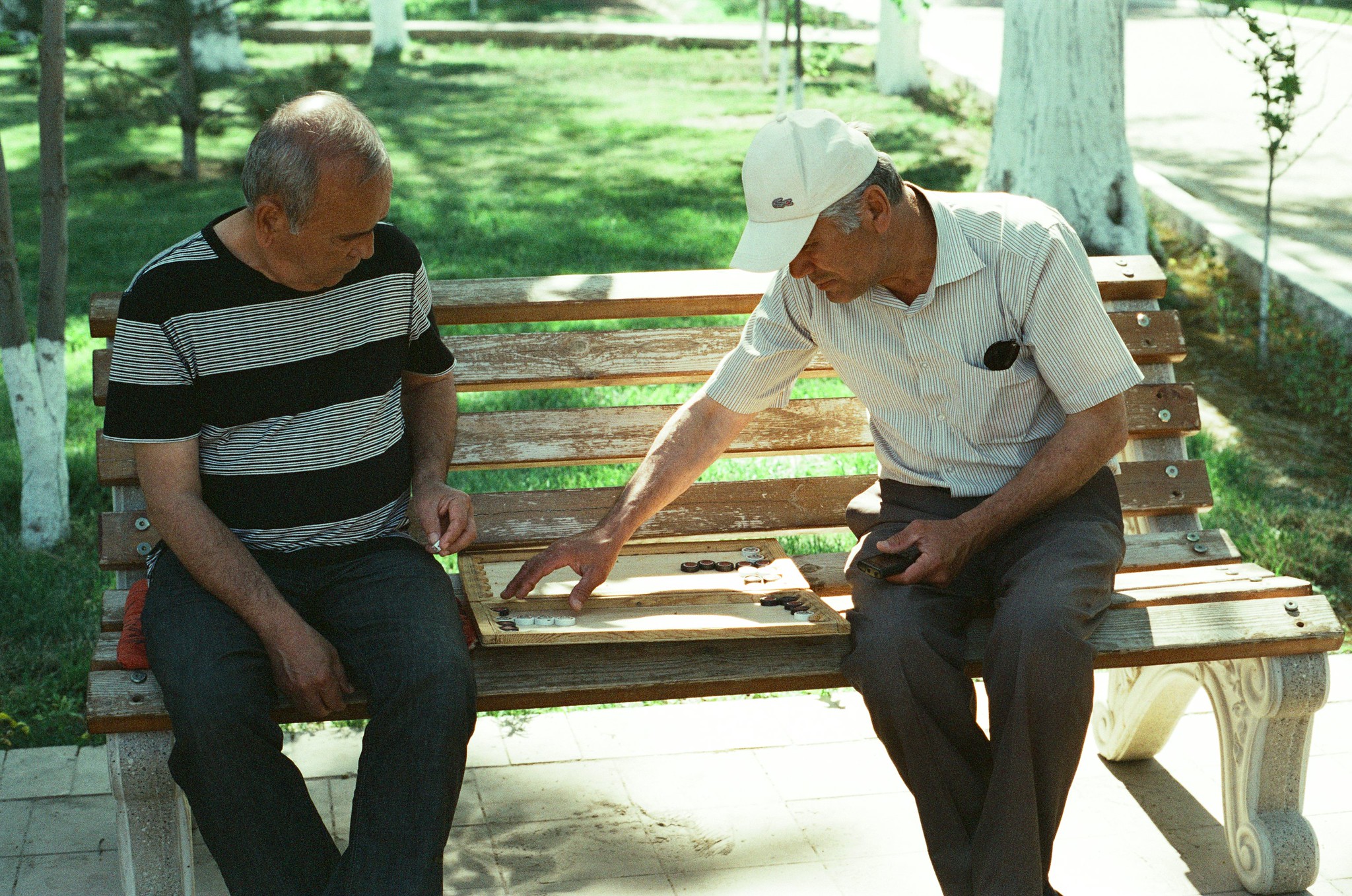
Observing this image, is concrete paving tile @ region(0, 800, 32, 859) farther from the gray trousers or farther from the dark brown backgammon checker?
the gray trousers

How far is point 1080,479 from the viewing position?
283 centimetres

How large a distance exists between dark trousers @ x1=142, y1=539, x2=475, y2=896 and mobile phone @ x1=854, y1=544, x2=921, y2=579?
0.83 metres

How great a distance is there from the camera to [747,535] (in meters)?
3.45

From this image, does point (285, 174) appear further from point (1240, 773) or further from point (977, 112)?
point (977, 112)

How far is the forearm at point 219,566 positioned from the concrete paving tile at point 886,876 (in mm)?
1320

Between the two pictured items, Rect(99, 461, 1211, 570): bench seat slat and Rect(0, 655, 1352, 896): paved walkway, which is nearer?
Rect(0, 655, 1352, 896): paved walkway

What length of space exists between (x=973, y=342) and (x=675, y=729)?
1427 mm

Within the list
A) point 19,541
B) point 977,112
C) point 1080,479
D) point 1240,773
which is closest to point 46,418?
point 19,541

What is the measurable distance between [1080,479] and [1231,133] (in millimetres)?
11003

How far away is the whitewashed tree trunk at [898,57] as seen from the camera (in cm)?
1450

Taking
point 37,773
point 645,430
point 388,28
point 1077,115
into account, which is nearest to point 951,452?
point 645,430

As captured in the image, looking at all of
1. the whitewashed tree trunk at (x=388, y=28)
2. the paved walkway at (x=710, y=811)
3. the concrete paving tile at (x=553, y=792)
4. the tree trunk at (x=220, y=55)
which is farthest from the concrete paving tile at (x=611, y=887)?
the whitewashed tree trunk at (x=388, y=28)

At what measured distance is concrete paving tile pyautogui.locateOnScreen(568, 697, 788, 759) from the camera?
3627mm

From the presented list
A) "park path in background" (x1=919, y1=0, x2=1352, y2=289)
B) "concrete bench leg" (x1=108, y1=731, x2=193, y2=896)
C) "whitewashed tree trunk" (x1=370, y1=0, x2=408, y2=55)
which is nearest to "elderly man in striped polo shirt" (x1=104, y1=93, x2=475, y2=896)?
"concrete bench leg" (x1=108, y1=731, x2=193, y2=896)
